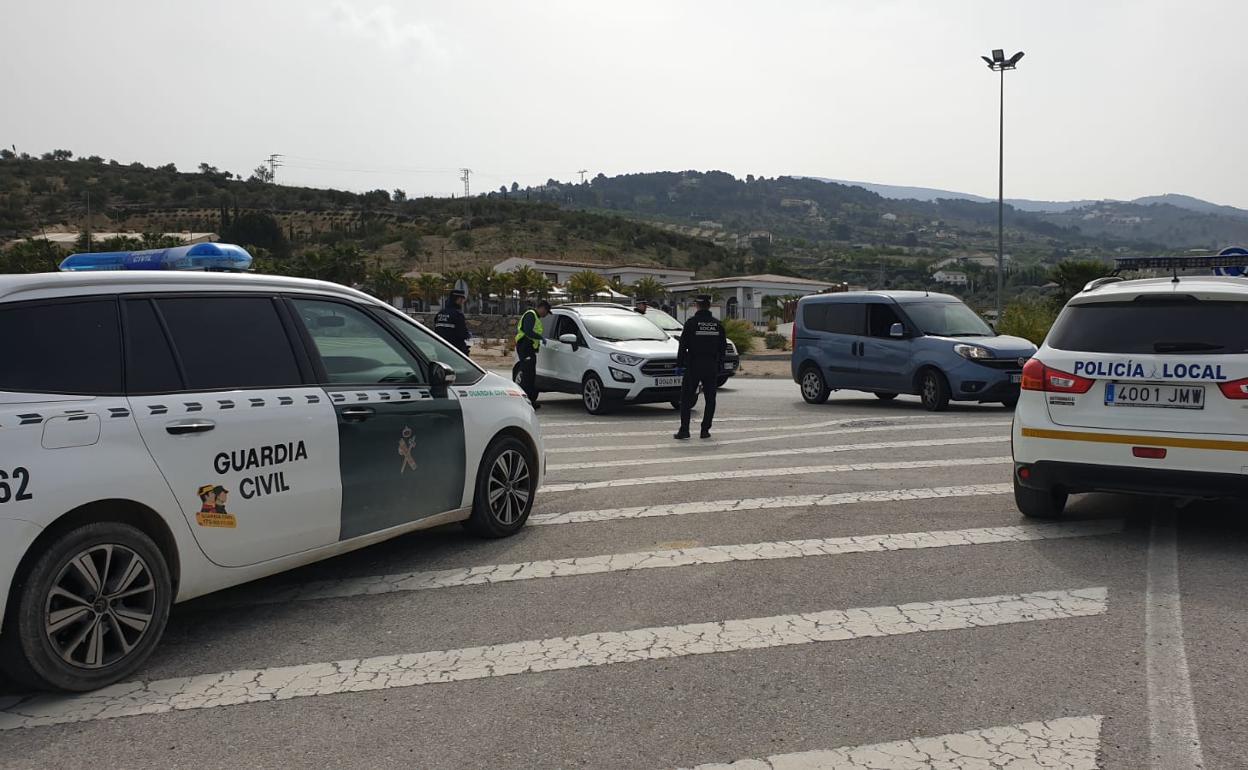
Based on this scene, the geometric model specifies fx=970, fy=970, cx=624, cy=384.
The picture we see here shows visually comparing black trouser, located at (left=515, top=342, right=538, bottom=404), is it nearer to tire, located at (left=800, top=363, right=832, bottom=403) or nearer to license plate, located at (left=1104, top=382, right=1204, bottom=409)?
tire, located at (left=800, top=363, right=832, bottom=403)

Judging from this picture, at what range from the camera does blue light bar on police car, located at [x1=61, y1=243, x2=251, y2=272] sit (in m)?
5.87

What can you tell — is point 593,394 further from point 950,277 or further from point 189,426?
point 950,277

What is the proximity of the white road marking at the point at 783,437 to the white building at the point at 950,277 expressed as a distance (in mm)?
102943

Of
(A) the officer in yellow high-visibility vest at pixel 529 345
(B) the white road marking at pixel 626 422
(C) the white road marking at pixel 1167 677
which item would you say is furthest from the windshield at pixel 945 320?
(C) the white road marking at pixel 1167 677

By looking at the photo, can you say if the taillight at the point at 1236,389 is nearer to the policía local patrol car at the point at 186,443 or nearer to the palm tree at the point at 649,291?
the policía local patrol car at the point at 186,443

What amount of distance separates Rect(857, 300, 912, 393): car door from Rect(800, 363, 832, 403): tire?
0.80m

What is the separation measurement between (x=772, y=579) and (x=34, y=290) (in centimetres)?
388

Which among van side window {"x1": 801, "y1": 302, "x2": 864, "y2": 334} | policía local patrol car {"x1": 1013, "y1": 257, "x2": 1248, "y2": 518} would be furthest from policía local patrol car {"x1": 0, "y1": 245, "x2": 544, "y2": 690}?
van side window {"x1": 801, "y1": 302, "x2": 864, "y2": 334}

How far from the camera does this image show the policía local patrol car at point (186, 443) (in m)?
3.82

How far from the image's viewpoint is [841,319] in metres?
16.3

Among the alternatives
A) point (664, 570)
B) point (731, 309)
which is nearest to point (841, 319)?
point (664, 570)

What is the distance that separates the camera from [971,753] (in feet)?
11.1

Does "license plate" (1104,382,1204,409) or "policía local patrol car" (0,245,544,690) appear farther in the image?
"license plate" (1104,382,1204,409)

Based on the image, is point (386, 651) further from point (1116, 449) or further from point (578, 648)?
point (1116, 449)
